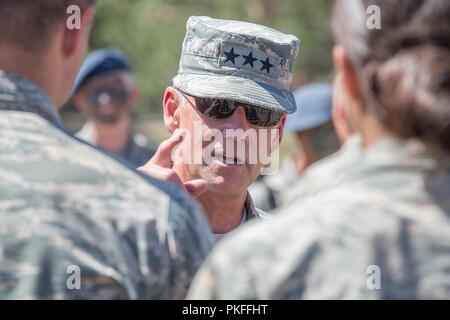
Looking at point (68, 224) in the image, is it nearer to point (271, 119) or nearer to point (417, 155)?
point (417, 155)

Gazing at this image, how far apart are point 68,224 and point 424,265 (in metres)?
0.76

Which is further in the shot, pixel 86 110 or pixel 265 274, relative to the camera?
pixel 86 110

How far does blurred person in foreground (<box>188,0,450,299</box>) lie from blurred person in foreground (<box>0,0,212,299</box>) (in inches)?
6.9

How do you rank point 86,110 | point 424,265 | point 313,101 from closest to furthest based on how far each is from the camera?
point 424,265, point 313,101, point 86,110

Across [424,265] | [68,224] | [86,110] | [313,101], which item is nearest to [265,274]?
[424,265]

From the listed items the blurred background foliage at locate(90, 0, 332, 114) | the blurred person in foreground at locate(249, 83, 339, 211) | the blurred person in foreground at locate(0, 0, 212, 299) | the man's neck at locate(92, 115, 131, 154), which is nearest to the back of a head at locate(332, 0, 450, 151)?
the blurred person in foreground at locate(0, 0, 212, 299)

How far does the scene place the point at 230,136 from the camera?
3633 mm

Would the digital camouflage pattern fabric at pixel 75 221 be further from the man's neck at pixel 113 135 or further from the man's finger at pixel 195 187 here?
the man's neck at pixel 113 135

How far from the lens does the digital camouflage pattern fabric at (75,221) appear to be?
2.18 m

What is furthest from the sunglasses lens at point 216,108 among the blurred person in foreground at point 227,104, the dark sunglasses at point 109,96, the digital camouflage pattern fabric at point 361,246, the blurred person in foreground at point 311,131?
the dark sunglasses at point 109,96

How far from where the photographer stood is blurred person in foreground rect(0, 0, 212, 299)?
2182 millimetres
